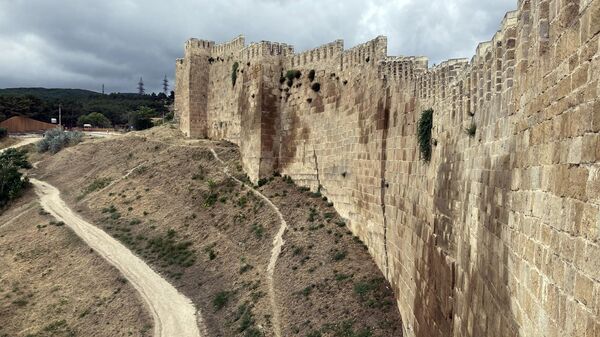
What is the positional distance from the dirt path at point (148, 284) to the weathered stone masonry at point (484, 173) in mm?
7165

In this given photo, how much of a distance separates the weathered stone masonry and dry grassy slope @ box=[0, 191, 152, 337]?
9.60 metres

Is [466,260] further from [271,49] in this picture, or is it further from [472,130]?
[271,49]

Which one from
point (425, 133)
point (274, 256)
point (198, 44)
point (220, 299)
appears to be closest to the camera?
point (425, 133)

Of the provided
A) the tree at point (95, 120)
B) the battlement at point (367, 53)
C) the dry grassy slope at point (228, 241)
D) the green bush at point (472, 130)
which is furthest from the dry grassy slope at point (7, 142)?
the green bush at point (472, 130)

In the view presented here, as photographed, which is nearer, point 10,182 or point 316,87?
point 316,87

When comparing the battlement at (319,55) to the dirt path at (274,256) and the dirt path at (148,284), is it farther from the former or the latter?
the dirt path at (148,284)

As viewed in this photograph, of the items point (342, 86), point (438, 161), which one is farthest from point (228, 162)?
point (438, 161)

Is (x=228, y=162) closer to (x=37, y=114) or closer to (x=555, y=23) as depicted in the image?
(x=555, y=23)

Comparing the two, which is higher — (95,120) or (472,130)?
(95,120)

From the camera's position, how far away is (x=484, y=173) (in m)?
7.51

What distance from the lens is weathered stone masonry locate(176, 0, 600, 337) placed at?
13.4ft

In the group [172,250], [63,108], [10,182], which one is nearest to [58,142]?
[10,182]

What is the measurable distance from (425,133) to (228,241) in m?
13.2

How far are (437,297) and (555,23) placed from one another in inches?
243
